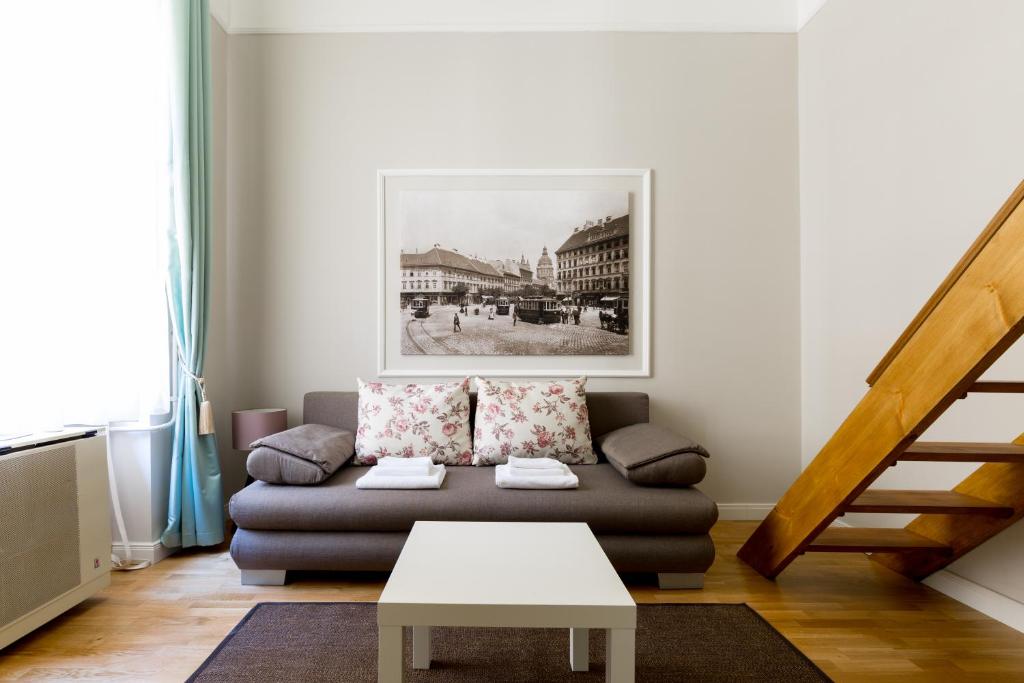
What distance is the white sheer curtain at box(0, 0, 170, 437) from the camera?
99.9 inches

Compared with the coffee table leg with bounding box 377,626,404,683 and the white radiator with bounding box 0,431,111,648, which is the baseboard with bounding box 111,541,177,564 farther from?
the coffee table leg with bounding box 377,626,404,683

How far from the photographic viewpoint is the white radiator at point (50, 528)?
7.17ft

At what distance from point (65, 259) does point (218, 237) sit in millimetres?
1057

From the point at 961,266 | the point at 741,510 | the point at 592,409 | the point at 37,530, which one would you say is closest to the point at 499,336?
the point at 592,409

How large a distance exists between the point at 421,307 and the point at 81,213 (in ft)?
5.78

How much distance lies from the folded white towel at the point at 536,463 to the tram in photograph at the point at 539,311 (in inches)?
40.3

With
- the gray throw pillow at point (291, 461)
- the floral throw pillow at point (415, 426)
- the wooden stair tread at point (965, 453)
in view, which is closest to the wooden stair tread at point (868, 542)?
the wooden stair tread at point (965, 453)

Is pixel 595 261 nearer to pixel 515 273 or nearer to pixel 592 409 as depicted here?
pixel 515 273

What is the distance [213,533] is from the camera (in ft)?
10.6

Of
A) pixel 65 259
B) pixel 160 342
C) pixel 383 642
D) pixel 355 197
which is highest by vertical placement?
pixel 355 197

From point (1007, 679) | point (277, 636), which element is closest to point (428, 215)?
point (277, 636)

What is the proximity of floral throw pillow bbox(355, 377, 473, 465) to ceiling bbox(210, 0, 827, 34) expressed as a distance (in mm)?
2243

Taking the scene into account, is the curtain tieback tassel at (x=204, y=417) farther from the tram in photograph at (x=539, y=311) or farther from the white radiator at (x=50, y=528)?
the tram in photograph at (x=539, y=311)

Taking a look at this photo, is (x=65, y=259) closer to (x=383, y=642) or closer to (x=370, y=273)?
(x=370, y=273)
